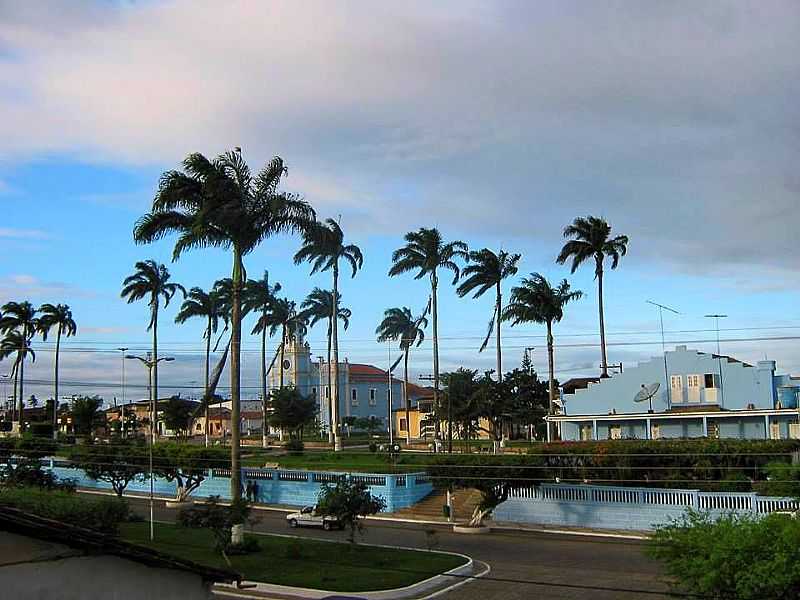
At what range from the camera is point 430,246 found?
64812 millimetres

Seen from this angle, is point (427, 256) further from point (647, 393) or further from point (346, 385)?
point (346, 385)

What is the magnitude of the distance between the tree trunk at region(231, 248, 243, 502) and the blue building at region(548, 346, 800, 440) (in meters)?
29.2

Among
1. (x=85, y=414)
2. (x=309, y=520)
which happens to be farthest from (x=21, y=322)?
(x=309, y=520)

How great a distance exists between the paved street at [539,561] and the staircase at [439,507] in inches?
78.2

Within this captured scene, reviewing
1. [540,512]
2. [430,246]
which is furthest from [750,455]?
[430,246]

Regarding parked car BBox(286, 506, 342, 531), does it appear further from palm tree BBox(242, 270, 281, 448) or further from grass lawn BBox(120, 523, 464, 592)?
palm tree BBox(242, 270, 281, 448)

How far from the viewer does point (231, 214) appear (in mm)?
33969

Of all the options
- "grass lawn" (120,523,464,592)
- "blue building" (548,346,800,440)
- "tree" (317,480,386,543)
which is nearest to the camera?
"grass lawn" (120,523,464,592)

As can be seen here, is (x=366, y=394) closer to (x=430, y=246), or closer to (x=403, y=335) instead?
(x=403, y=335)

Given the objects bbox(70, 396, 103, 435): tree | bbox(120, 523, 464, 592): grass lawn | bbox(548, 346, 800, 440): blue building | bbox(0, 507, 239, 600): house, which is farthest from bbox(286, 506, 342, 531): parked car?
bbox(70, 396, 103, 435): tree

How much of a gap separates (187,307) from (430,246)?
1234 inches

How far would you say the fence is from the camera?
3800cm

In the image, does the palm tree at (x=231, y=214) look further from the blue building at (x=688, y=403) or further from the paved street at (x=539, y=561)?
the blue building at (x=688, y=403)

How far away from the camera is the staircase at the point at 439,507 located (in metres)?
45.9
